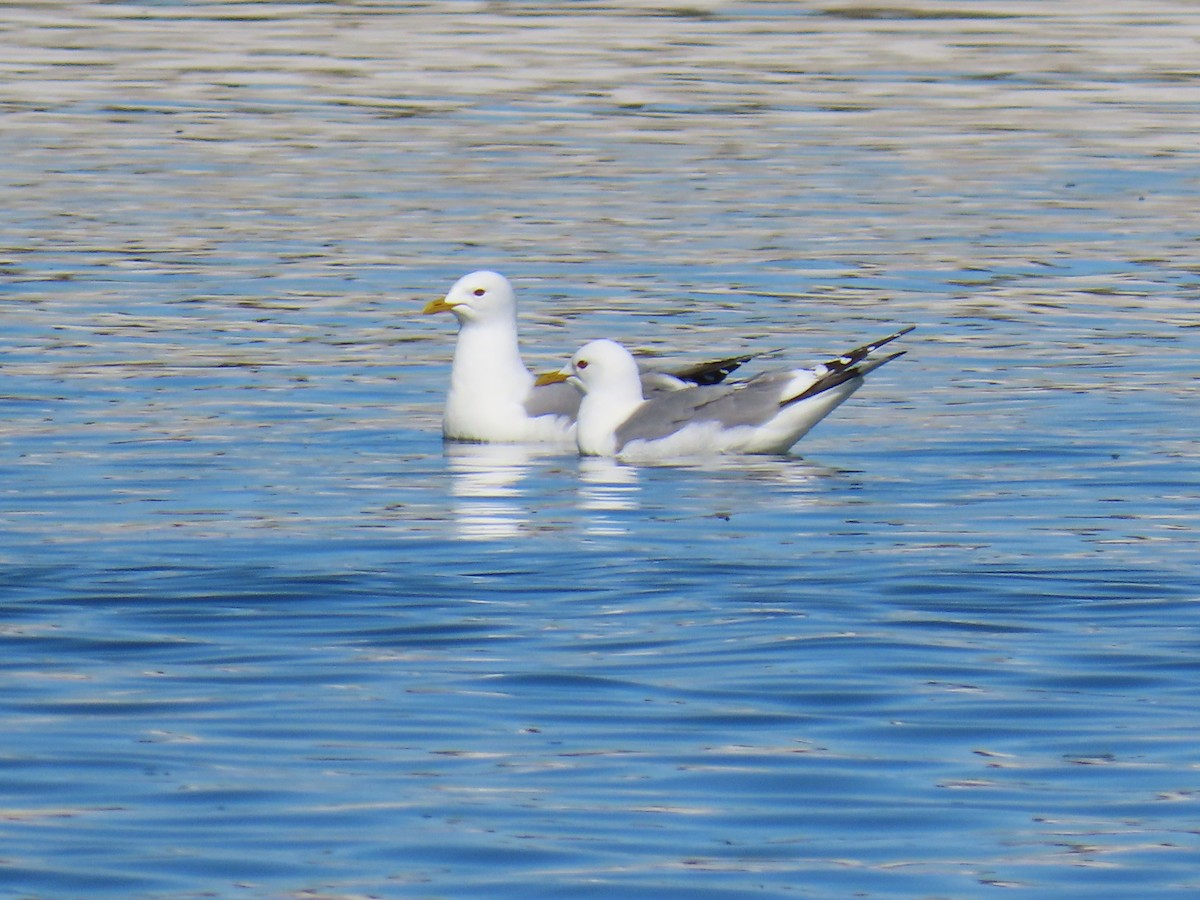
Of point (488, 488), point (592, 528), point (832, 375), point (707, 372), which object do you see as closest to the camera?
point (592, 528)

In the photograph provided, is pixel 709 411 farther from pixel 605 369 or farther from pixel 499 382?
pixel 499 382

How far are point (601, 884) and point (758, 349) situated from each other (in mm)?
10959

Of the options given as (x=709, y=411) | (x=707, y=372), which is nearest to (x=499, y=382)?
(x=707, y=372)

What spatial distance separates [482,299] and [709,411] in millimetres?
1886

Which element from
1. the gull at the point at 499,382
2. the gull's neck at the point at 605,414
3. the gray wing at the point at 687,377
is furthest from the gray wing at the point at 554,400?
the gull's neck at the point at 605,414

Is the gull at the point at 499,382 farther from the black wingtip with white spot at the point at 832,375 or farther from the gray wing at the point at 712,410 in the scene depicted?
the black wingtip with white spot at the point at 832,375

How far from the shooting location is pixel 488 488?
13438mm

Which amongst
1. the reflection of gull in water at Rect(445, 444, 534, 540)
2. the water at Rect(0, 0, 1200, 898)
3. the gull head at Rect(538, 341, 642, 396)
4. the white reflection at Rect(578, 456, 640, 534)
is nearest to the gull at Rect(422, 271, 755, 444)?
the reflection of gull in water at Rect(445, 444, 534, 540)

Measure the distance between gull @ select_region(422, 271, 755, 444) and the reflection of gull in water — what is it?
14 cm

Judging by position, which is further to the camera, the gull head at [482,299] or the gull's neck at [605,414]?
the gull head at [482,299]

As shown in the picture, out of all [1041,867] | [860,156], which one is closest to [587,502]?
[1041,867]

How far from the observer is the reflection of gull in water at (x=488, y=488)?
11969 millimetres

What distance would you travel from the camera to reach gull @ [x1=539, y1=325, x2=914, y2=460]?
47.6 feet

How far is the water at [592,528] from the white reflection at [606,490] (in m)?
0.07
